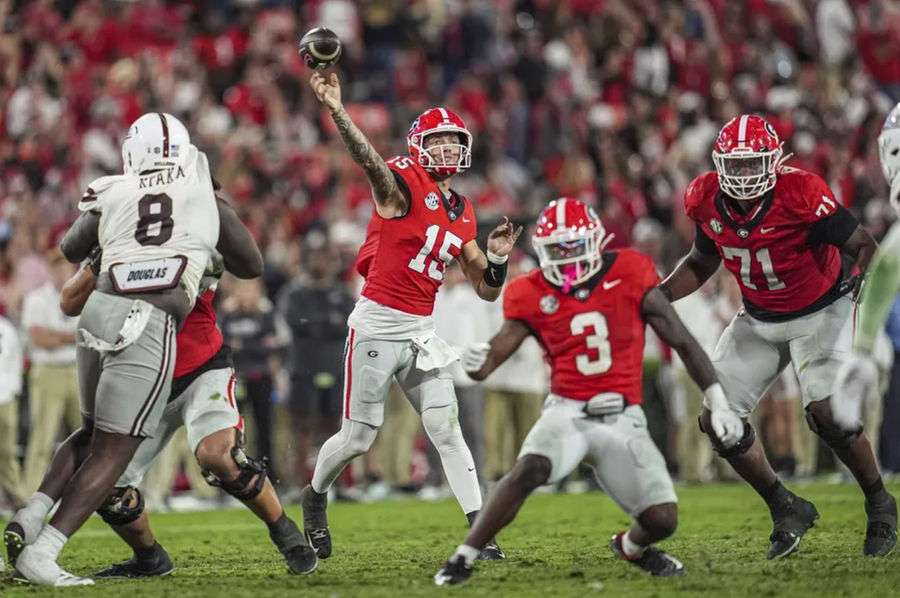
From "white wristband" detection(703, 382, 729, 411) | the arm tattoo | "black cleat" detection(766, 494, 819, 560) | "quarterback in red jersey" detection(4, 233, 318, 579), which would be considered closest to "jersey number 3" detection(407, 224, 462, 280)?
the arm tattoo

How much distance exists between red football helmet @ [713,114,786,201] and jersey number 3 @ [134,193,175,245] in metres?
2.98

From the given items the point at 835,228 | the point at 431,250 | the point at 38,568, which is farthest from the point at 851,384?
the point at 38,568

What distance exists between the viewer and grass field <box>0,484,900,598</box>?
21.4 ft

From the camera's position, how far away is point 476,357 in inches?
261

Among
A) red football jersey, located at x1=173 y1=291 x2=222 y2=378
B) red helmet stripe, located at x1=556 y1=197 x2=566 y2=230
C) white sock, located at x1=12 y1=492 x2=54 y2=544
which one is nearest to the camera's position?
red helmet stripe, located at x1=556 y1=197 x2=566 y2=230

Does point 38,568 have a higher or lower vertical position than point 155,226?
lower

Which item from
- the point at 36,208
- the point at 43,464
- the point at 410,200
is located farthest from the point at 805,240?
the point at 36,208

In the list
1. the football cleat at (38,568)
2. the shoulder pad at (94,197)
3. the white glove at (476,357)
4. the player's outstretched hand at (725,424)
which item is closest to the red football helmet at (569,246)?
the white glove at (476,357)

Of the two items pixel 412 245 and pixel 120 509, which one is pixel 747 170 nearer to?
pixel 412 245

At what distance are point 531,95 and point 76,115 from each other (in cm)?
577

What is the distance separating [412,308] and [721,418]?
7.31ft

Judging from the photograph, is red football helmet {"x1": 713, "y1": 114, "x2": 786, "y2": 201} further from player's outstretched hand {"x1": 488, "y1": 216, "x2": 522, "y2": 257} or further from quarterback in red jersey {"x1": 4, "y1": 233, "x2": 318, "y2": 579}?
quarterback in red jersey {"x1": 4, "y1": 233, "x2": 318, "y2": 579}

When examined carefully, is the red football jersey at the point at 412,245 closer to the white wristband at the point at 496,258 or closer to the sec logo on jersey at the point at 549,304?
the white wristband at the point at 496,258

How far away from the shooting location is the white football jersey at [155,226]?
276 inches
